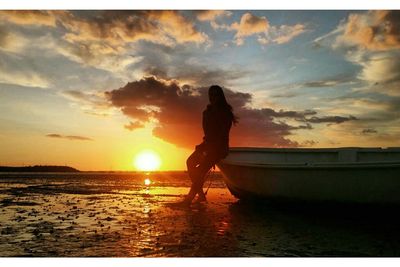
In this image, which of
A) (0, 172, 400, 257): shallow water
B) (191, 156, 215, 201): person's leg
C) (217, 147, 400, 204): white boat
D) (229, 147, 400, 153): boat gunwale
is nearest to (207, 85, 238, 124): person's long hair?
(191, 156, 215, 201): person's leg

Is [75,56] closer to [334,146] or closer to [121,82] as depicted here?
[121,82]

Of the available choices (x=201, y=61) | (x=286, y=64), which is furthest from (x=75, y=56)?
(x=286, y=64)

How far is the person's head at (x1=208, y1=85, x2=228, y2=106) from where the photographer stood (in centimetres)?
783

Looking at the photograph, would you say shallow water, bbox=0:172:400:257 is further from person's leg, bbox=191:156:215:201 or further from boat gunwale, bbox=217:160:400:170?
boat gunwale, bbox=217:160:400:170

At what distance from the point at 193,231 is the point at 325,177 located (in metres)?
2.48

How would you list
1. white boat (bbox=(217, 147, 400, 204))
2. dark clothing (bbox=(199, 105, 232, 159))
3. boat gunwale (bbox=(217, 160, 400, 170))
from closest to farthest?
boat gunwale (bbox=(217, 160, 400, 170)) → white boat (bbox=(217, 147, 400, 204)) → dark clothing (bbox=(199, 105, 232, 159))

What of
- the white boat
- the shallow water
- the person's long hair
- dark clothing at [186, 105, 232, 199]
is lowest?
the shallow water

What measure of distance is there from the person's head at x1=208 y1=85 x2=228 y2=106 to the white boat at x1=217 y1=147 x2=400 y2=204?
4.13 feet

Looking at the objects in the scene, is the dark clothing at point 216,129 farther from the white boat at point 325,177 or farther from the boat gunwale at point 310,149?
the boat gunwale at point 310,149

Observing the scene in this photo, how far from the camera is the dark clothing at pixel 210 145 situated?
7966 mm

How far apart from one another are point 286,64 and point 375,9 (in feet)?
6.75

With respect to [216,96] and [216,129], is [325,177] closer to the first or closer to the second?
[216,129]

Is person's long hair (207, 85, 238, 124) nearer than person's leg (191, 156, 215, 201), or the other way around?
person's long hair (207, 85, 238, 124)

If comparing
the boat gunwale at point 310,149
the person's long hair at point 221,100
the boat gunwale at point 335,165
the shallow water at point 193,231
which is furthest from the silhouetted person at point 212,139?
the boat gunwale at point 310,149
